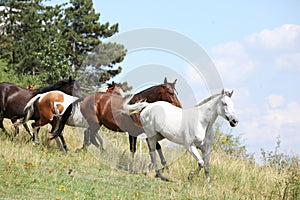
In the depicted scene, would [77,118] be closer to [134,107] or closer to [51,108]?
[51,108]

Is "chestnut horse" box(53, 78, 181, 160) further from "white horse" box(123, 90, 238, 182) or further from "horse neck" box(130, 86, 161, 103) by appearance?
"white horse" box(123, 90, 238, 182)

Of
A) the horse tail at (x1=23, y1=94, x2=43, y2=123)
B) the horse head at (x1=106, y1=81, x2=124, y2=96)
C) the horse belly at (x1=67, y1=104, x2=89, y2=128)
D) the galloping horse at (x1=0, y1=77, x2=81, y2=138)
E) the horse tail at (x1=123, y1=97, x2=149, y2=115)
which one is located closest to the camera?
the horse tail at (x1=123, y1=97, x2=149, y2=115)

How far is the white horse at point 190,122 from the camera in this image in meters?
10.1

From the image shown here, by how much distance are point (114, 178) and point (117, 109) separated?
3070 mm

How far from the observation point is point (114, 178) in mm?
10023

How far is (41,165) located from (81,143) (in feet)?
13.6

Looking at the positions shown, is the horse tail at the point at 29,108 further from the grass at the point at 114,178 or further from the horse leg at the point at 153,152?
the horse leg at the point at 153,152

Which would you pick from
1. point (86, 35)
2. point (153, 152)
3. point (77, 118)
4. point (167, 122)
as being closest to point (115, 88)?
point (77, 118)

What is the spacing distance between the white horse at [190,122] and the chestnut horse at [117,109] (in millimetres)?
602

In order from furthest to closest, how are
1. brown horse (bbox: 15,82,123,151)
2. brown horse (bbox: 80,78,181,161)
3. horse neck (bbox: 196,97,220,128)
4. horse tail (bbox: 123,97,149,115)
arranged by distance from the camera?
brown horse (bbox: 15,82,123,151)
brown horse (bbox: 80,78,181,161)
horse tail (bbox: 123,97,149,115)
horse neck (bbox: 196,97,220,128)

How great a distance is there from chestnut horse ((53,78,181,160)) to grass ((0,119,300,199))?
562mm

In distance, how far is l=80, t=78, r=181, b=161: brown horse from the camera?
38.9ft

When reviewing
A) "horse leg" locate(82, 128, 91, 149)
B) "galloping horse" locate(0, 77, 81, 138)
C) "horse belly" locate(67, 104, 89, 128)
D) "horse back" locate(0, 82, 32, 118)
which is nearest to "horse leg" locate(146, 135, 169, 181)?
"horse leg" locate(82, 128, 91, 149)

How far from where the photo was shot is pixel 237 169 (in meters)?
11.4
